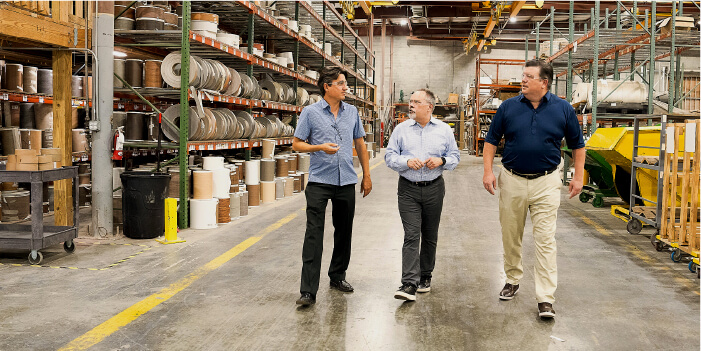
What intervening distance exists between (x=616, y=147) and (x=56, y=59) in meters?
7.44

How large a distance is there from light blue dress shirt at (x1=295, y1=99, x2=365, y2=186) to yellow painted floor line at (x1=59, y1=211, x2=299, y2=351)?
4.79 ft

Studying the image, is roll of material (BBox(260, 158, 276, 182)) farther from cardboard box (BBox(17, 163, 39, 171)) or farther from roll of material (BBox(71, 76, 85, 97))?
cardboard box (BBox(17, 163, 39, 171))

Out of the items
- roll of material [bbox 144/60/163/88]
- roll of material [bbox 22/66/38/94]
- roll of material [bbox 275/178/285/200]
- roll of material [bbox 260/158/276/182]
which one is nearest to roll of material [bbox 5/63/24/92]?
roll of material [bbox 22/66/38/94]

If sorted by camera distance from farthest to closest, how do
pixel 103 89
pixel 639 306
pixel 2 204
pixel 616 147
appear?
1. pixel 616 147
2. pixel 2 204
3. pixel 103 89
4. pixel 639 306

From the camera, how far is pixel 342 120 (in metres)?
4.68

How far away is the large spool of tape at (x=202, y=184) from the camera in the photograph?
7.60m

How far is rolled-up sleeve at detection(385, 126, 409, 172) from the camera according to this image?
459cm

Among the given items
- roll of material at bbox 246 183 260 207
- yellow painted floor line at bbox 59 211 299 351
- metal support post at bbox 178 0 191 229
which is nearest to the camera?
yellow painted floor line at bbox 59 211 299 351

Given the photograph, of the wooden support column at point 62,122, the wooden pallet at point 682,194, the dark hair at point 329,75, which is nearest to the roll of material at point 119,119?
the wooden support column at point 62,122

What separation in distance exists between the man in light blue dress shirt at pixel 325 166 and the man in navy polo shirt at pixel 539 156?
44.6 inches

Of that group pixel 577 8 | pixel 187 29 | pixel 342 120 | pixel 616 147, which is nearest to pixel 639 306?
pixel 342 120

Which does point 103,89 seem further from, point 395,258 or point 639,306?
point 639,306

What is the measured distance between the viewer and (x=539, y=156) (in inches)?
174

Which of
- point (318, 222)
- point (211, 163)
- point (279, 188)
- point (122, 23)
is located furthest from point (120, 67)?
point (318, 222)
